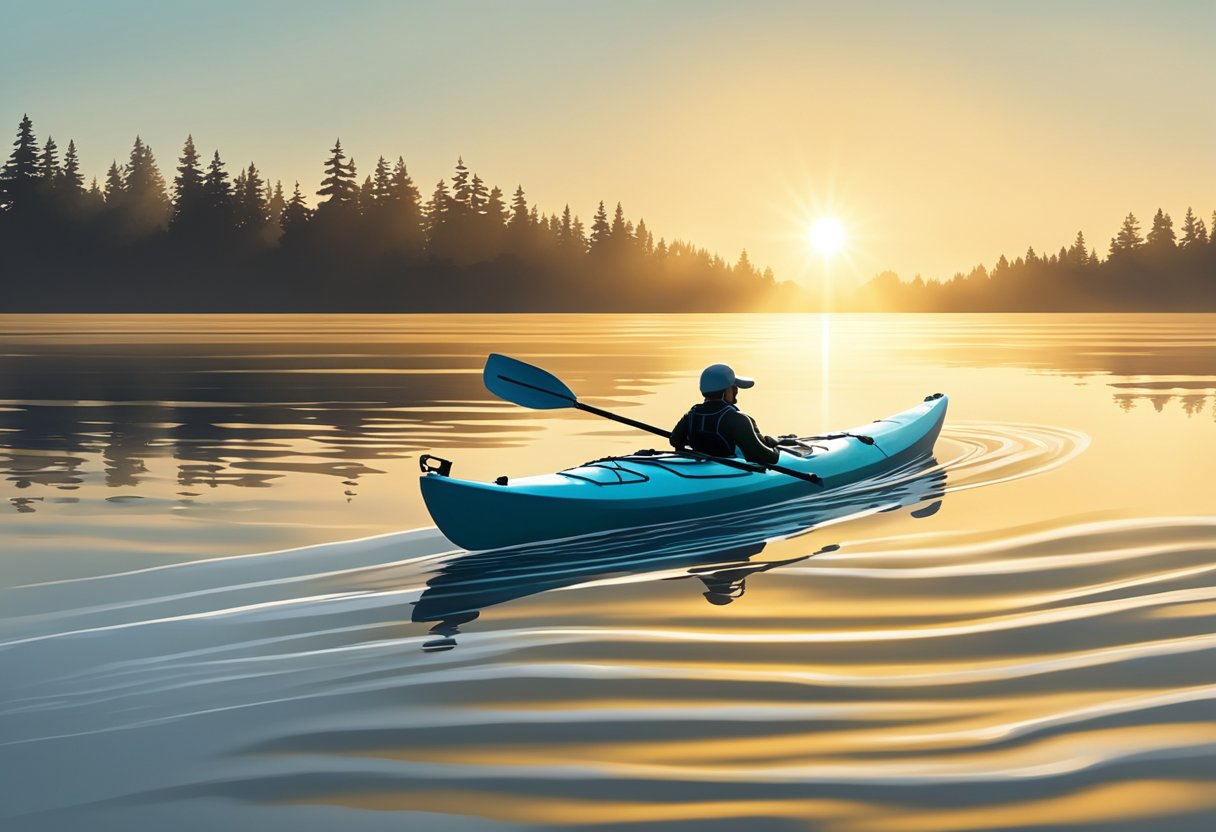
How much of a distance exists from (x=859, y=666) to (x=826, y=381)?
77.2ft

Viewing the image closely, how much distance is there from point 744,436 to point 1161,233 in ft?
618

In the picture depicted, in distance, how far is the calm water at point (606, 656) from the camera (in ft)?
14.2

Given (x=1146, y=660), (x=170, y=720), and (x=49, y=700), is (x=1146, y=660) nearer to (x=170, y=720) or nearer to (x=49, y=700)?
(x=170, y=720)

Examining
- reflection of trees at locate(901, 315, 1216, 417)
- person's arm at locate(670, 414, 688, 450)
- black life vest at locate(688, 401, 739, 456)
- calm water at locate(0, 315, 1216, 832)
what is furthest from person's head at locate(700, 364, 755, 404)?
reflection of trees at locate(901, 315, 1216, 417)

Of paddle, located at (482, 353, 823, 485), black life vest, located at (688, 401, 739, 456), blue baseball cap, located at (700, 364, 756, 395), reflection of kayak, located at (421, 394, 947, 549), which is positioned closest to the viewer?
reflection of kayak, located at (421, 394, 947, 549)

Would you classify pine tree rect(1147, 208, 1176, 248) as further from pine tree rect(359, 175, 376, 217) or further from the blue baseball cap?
the blue baseball cap

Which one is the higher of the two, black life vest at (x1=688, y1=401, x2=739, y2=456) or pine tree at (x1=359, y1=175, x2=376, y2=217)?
pine tree at (x1=359, y1=175, x2=376, y2=217)

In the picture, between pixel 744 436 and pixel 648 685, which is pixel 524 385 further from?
pixel 648 685

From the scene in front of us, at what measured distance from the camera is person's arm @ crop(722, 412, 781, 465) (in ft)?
34.2

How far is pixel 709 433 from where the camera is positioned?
34.5 ft

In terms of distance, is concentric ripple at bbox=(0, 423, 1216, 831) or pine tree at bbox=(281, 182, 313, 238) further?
pine tree at bbox=(281, 182, 313, 238)

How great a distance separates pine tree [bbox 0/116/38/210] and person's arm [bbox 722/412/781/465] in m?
118

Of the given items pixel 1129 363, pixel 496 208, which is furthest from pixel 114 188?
pixel 1129 363

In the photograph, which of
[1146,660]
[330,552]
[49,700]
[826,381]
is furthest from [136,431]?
[826,381]
